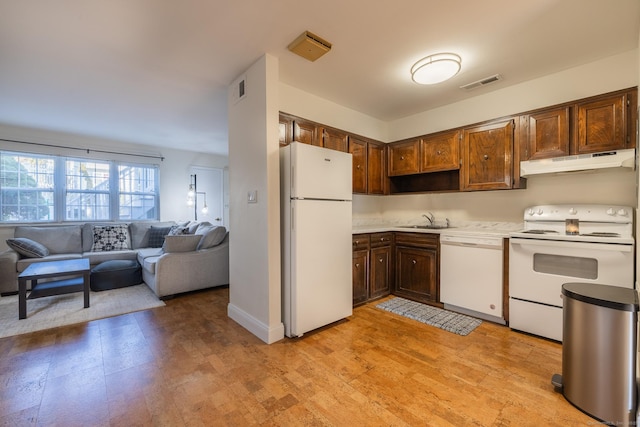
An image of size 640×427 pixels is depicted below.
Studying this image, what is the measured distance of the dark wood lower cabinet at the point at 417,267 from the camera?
3318 mm

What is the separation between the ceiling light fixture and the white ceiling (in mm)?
80

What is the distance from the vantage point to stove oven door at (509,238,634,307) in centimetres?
218

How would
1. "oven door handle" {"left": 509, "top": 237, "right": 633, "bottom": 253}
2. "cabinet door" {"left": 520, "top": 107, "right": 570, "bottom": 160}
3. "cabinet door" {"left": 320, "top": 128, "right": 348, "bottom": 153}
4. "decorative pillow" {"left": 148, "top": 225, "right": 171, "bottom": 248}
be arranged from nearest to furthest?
"oven door handle" {"left": 509, "top": 237, "right": 633, "bottom": 253}
"cabinet door" {"left": 520, "top": 107, "right": 570, "bottom": 160}
"cabinet door" {"left": 320, "top": 128, "right": 348, "bottom": 153}
"decorative pillow" {"left": 148, "top": 225, "right": 171, "bottom": 248}

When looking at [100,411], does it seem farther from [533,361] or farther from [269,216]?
[533,361]

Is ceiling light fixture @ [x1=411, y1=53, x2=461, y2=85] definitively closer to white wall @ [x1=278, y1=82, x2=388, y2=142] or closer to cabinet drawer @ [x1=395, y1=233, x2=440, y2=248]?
white wall @ [x1=278, y1=82, x2=388, y2=142]

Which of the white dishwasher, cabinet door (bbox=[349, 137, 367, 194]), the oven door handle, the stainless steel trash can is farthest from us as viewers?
cabinet door (bbox=[349, 137, 367, 194])

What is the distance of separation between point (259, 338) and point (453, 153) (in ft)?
10.0

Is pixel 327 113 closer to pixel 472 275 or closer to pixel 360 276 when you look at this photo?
pixel 360 276

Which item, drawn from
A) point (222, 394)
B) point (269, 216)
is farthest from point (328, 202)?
point (222, 394)

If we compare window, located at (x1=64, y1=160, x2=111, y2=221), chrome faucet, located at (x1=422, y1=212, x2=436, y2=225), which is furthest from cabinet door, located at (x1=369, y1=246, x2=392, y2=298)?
window, located at (x1=64, y1=160, x2=111, y2=221)

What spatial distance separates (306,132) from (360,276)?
1.83 m

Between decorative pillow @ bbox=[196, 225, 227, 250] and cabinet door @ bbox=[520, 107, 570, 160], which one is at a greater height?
cabinet door @ bbox=[520, 107, 570, 160]

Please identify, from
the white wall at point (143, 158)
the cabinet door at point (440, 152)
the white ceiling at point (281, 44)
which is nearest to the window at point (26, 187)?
the white wall at point (143, 158)

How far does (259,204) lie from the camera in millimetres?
2623
